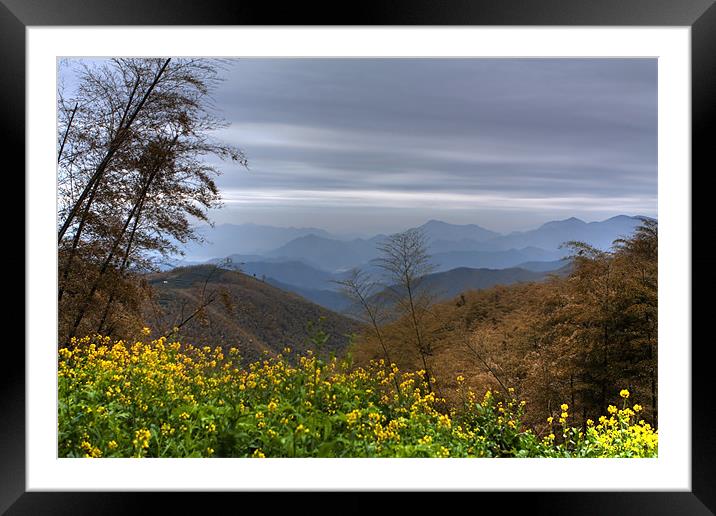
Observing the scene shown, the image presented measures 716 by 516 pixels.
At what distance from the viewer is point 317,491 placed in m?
2.27

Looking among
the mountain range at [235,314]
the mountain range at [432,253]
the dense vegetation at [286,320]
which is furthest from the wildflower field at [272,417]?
the mountain range at [432,253]

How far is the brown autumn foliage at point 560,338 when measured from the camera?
430cm

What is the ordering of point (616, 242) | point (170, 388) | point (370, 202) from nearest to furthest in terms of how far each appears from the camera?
point (170, 388), point (616, 242), point (370, 202)

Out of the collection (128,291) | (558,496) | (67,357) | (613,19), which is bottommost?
(558,496)

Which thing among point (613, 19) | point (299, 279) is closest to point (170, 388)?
point (299, 279)

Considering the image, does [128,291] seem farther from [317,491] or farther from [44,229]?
[317,491]

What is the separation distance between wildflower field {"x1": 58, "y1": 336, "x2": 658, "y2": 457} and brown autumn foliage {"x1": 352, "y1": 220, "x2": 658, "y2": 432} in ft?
0.67

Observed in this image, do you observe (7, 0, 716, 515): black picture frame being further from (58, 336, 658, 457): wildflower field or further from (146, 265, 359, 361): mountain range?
(146, 265, 359, 361): mountain range

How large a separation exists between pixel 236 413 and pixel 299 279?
2198mm

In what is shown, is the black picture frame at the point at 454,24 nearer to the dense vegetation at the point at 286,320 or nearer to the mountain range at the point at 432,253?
the dense vegetation at the point at 286,320

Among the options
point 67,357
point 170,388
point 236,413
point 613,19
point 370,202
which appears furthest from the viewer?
point 370,202

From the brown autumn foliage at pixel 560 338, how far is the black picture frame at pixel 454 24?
2063mm

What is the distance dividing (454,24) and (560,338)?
305 centimetres

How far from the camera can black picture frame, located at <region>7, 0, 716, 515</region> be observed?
220cm
